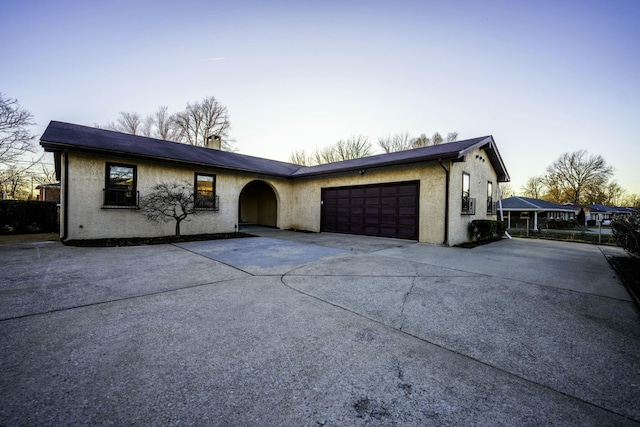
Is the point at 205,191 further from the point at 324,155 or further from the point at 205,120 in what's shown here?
the point at 324,155

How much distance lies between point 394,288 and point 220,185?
32.1ft

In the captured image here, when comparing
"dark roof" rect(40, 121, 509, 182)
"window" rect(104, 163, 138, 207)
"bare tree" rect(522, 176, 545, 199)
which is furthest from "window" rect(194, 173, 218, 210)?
"bare tree" rect(522, 176, 545, 199)

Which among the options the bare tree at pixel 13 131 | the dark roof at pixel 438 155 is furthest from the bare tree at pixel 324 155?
the bare tree at pixel 13 131

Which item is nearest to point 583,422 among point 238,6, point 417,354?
point 417,354

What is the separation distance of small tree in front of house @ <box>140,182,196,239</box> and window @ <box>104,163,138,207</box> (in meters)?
0.44

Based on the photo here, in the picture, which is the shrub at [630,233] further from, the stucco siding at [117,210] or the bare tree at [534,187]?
the bare tree at [534,187]

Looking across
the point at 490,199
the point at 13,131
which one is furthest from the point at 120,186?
the point at 490,199

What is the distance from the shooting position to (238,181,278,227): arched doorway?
628 inches

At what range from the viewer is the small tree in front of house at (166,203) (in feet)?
30.3

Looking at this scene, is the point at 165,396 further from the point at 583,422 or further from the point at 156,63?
the point at 156,63

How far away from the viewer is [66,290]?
3643mm

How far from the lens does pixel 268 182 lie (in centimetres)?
1334

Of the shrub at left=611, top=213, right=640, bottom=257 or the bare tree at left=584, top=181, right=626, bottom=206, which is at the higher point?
the bare tree at left=584, top=181, right=626, bottom=206

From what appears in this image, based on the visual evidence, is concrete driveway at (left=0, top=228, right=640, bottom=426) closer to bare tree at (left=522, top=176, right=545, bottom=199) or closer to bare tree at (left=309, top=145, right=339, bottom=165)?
bare tree at (left=309, top=145, right=339, bottom=165)
